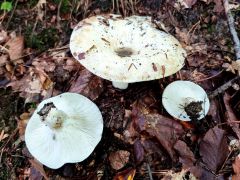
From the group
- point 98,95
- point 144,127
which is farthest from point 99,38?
point 144,127

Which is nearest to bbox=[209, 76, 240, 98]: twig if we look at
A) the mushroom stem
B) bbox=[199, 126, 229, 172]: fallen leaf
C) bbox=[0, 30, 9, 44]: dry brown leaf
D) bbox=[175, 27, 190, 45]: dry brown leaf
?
bbox=[199, 126, 229, 172]: fallen leaf

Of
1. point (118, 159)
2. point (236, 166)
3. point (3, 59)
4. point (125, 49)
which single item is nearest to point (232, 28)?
point (125, 49)

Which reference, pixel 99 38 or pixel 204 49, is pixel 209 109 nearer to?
pixel 204 49

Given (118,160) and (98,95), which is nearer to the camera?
(118,160)

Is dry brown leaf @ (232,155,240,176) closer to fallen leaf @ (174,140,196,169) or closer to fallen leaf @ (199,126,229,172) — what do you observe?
fallen leaf @ (199,126,229,172)

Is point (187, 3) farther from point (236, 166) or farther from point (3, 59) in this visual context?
point (3, 59)

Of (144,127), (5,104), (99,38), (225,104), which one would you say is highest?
(99,38)

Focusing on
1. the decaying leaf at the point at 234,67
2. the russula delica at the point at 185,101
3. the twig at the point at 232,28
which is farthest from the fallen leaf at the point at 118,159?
the twig at the point at 232,28
